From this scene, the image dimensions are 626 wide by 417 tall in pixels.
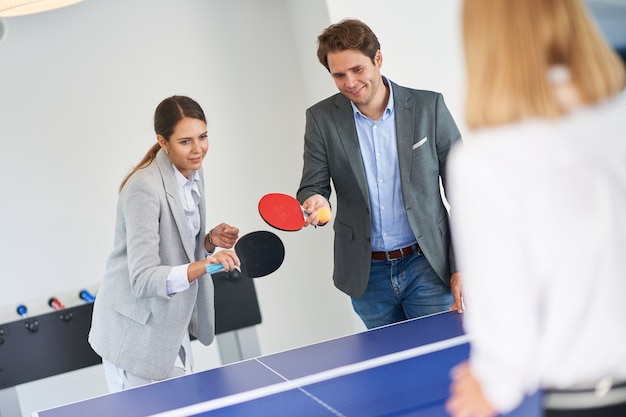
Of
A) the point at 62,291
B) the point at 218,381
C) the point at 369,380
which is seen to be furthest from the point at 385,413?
the point at 62,291

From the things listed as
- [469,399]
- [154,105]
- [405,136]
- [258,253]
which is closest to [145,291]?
[258,253]

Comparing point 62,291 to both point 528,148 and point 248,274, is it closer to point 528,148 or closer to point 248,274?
point 248,274

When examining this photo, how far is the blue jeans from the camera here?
3.55 m

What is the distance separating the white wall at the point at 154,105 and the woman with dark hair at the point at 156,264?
2.01 meters

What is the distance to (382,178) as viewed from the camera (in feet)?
11.8

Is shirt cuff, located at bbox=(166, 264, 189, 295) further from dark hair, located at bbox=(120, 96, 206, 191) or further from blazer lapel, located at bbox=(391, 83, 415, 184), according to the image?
→ blazer lapel, located at bbox=(391, 83, 415, 184)

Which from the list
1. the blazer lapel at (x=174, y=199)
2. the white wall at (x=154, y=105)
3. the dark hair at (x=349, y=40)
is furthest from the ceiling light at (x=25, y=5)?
the white wall at (x=154, y=105)

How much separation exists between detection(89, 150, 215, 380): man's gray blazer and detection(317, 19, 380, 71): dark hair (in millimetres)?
800

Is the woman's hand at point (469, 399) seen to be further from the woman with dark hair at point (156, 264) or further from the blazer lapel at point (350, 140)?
the blazer lapel at point (350, 140)

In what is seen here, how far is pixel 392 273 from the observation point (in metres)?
3.55

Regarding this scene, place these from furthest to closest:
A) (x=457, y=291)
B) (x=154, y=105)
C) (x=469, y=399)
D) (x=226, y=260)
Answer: (x=154, y=105) < (x=457, y=291) < (x=226, y=260) < (x=469, y=399)

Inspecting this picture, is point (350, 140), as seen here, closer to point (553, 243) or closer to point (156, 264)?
point (156, 264)

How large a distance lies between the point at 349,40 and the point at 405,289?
104 centimetres

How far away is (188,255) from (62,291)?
258 centimetres
